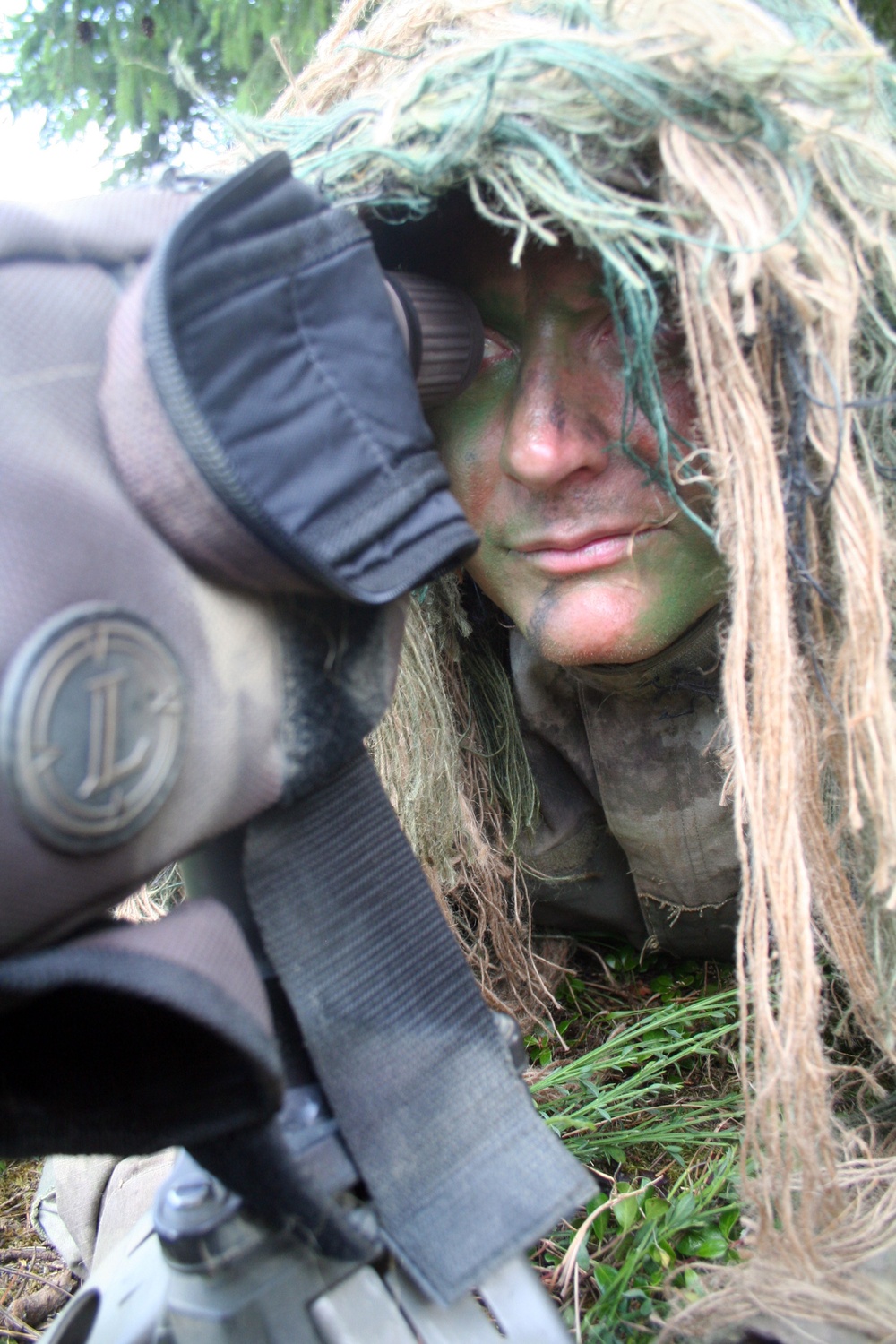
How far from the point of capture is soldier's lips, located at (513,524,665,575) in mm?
821

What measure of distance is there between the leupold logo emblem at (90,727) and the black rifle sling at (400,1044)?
0.15 metres

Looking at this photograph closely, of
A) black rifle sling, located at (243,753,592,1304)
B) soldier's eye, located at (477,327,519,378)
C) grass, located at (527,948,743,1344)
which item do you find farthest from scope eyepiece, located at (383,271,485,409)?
grass, located at (527,948,743,1344)

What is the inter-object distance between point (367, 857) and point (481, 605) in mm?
502

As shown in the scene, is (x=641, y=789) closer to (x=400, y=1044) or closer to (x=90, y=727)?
(x=400, y=1044)

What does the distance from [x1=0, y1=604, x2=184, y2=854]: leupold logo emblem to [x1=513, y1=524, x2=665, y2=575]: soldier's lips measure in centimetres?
42

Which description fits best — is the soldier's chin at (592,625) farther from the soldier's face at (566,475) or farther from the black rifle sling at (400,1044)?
the black rifle sling at (400,1044)

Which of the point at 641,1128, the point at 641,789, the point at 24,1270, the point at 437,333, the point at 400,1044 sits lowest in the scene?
the point at 641,1128

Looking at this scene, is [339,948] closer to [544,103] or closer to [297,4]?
[544,103]

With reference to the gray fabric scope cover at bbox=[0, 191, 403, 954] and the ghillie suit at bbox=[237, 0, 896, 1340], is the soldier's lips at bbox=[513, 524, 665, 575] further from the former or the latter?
the gray fabric scope cover at bbox=[0, 191, 403, 954]

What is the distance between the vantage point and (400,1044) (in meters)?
0.64

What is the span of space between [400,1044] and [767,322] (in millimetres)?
514

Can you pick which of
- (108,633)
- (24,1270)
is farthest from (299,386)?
(24,1270)

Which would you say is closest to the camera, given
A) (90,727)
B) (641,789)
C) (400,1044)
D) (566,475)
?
(90,727)

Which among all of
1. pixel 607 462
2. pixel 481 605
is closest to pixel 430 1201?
pixel 607 462
